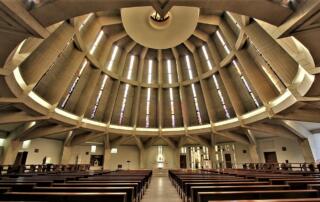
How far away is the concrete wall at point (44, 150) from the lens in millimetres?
15055

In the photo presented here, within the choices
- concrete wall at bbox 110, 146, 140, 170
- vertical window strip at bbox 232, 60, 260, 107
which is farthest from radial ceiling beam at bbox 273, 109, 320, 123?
concrete wall at bbox 110, 146, 140, 170

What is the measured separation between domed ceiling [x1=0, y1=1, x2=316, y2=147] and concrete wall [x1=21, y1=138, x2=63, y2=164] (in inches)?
35.2

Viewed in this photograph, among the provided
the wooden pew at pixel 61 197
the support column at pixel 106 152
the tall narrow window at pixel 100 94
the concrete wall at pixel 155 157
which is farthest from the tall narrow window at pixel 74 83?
the wooden pew at pixel 61 197

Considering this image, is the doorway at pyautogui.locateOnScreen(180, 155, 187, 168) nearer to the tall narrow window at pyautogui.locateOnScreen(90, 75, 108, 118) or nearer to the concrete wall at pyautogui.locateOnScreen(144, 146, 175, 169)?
the concrete wall at pyautogui.locateOnScreen(144, 146, 175, 169)

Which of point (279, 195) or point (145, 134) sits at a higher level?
point (145, 134)

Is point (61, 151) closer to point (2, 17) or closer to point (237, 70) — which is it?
point (2, 17)

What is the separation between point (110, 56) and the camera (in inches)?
635

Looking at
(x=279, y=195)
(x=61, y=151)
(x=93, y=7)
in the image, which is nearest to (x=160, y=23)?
(x=93, y=7)

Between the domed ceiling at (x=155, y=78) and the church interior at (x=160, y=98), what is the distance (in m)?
0.09

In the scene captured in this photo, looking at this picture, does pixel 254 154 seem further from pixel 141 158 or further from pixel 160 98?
pixel 141 158

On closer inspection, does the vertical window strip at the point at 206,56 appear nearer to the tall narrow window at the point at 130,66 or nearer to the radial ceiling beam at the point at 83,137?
the tall narrow window at the point at 130,66

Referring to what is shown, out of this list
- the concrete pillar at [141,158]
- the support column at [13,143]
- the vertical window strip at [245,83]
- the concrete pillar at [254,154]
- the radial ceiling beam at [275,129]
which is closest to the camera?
the support column at [13,143]

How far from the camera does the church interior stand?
426cm

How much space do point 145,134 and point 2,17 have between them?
50.0 ft
